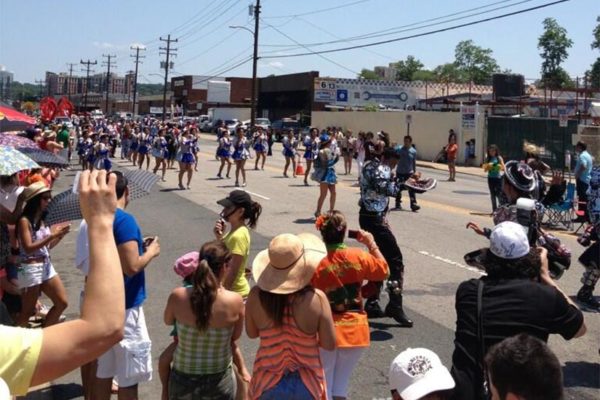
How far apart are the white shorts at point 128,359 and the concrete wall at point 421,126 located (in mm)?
32773

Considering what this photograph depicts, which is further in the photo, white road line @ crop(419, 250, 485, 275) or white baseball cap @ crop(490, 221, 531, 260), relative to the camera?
white road line @ crop(419, 250, 485, 275)

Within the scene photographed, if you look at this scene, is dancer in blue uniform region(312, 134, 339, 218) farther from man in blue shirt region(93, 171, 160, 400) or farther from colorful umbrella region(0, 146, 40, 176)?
man in blue shirt region(93, 171, 160, 400)

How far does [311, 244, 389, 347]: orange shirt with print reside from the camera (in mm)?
4688

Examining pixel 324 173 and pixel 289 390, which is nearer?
pixel 289 390

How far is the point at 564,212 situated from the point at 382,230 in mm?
9070

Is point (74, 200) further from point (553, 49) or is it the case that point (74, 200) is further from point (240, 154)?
point (553, 49)

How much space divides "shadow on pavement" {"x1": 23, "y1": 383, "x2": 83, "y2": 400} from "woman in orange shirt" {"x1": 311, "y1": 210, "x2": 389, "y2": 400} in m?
2.36

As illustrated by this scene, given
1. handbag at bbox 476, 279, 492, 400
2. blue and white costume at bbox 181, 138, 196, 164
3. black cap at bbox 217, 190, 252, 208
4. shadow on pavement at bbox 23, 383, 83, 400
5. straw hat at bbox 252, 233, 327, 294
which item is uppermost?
blue and white costume at bbox 181, 138, 196, 164

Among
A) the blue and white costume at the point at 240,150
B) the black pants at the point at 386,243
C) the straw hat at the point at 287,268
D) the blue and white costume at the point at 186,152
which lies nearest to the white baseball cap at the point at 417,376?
→ the straw hat at the point at 287,268

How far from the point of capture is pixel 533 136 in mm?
32438

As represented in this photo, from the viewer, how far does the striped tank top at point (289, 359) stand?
12.8 ft

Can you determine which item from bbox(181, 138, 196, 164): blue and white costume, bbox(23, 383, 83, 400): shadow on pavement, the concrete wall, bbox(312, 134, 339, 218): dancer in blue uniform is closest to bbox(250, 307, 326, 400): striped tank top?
bbox(23, 383, 83, 400): shadow on pavement

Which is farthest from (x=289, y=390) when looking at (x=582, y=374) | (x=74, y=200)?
(x=582, y=374)

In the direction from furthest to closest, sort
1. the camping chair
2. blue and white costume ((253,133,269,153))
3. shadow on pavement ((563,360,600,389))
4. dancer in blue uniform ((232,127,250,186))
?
blue and white costume ((253,133,269,153)) < dancer in blue uniform ((232,127,250,186)) < the camping chair < shadow on pavement ((563,360,600,389))
